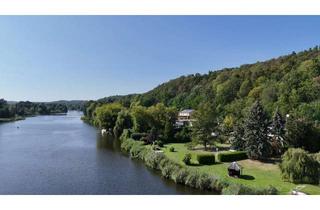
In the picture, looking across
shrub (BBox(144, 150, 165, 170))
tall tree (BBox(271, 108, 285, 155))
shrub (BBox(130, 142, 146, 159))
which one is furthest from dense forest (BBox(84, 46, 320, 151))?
shrub (BBox(130, 142, 146, 159))

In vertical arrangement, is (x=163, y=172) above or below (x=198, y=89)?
below

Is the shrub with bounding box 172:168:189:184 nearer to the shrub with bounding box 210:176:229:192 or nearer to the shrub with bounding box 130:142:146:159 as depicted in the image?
the shrub with bounding box 210:176:229:192

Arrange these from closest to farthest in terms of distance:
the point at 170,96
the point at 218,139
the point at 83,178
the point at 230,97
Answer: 1. the point at 83,178
2. the point at 218,139
3. the point at 230,97
4. the point at 170,96

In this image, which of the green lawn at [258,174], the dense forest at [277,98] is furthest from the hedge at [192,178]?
the dense forest at [277,98]

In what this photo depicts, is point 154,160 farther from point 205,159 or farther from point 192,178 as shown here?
point 192,178

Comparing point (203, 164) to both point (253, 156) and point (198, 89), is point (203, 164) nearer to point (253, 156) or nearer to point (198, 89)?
point (253, 156)

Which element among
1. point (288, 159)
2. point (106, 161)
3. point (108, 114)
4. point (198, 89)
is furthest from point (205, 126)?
point (198, 89)
